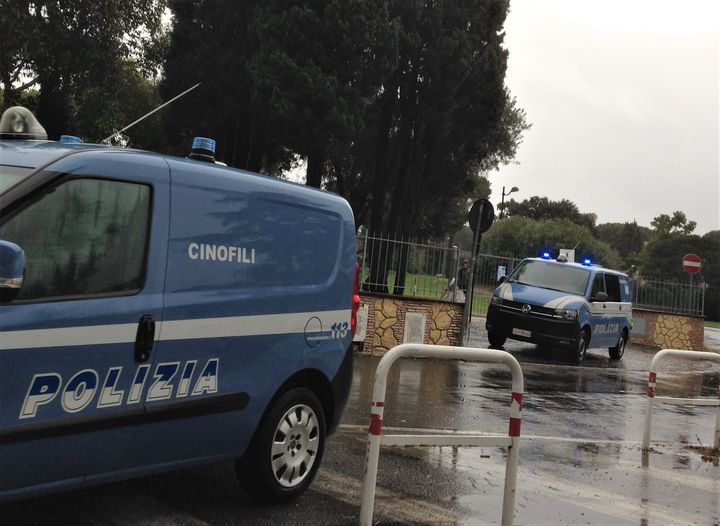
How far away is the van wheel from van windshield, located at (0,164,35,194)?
1.92 meters

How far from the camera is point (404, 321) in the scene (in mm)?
14117

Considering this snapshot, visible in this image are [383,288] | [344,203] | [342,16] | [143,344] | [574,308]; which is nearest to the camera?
[143,344]

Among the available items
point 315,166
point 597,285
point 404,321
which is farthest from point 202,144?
point 315,166

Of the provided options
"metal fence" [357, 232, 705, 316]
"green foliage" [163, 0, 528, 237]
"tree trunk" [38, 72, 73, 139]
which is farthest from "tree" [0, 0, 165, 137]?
"metal fence" [357, 232, 705, 316]

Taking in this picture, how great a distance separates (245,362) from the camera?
4.52 meters

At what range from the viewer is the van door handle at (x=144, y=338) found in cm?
391

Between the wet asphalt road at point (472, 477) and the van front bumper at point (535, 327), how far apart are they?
404 centimetres

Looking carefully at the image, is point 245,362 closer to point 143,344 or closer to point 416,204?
point 143,344

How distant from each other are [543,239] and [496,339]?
62.5 meters

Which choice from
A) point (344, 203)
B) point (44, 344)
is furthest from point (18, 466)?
point (344, 203)

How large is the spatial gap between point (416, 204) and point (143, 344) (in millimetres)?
22961

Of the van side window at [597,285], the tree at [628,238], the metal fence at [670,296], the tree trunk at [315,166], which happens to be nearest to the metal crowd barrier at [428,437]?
the van side window at [597,285]

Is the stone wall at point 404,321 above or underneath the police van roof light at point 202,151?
underneath

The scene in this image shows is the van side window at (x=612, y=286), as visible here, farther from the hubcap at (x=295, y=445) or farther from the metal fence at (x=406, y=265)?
the hubcap at (x=295, y=445)
